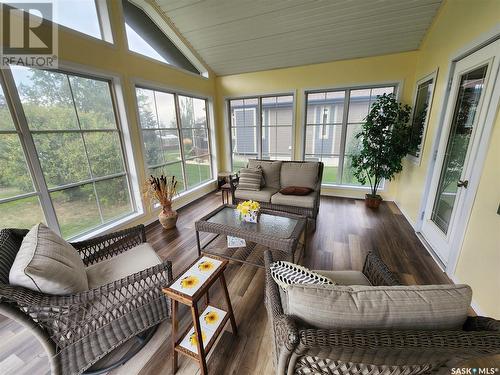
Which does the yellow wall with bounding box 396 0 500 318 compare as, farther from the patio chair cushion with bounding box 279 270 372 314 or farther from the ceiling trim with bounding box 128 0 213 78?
the ceiling trim with bounding box 128 0 213 78

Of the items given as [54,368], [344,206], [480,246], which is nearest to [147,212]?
[54,368]

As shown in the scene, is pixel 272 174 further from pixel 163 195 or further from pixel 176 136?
pixel 176 136

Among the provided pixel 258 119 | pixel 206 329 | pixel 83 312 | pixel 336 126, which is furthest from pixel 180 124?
pixel 206 329

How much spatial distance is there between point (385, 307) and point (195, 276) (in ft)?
3.10

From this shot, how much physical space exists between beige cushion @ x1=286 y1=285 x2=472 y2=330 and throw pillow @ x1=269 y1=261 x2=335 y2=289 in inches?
7.1

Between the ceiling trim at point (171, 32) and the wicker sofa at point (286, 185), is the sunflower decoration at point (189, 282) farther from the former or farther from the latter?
the ceiling trim at point (171, 32)

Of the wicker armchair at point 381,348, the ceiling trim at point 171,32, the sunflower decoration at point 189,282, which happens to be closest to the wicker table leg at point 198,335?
the sunflower decoration at point 189,282

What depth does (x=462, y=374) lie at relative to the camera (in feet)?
3.78

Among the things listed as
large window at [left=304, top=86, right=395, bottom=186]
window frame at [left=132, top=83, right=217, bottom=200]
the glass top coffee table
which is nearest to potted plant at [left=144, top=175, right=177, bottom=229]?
window frame at [left=132, top=83, right=217, bottom=200]

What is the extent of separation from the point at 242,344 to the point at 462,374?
1.27m

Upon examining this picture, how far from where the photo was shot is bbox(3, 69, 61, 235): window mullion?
1815 millimetres

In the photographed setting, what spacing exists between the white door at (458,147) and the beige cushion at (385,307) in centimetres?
157

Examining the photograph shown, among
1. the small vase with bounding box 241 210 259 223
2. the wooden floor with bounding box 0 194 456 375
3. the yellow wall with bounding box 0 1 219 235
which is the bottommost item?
the wooden floor with bounding box 0 194 456 375

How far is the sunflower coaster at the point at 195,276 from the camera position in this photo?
44.0 inches
